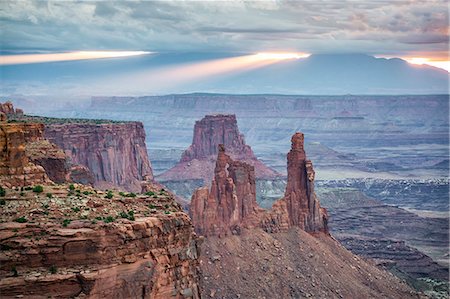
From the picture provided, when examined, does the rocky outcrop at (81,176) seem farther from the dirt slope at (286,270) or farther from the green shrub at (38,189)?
the green shrub at (38,189)

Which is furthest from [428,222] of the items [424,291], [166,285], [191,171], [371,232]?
[166,285]

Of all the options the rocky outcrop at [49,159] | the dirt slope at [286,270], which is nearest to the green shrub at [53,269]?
the rocky outcrop at [49,159]

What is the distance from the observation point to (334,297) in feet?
275

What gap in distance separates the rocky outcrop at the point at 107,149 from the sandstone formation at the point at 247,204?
1131 inches

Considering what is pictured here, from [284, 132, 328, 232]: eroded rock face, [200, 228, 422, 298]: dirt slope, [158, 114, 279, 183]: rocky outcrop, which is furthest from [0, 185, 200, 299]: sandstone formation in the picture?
[158, 114, 279, 183]: rocky outcrop

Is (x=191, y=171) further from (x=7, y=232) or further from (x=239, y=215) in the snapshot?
(x=7, y=232)

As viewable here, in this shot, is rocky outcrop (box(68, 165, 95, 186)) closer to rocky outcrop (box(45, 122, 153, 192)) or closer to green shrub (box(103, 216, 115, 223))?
rocky outcrop (box(45, 122, 153, 192))

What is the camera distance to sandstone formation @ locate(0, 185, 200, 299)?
116ft

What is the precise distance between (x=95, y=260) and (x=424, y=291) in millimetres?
78114

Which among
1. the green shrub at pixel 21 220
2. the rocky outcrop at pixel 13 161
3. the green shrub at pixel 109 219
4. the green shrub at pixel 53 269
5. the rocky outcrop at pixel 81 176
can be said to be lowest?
the rocky outcrop at pixel 81 176

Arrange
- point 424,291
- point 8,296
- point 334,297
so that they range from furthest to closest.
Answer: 1. point 424,291
2. point 334,297
3. point 8,296

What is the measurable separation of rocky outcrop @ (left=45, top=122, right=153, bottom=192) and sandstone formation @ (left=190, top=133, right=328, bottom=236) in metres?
28.7

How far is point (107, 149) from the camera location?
5251 inches

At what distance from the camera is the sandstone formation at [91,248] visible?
35.3 metres
